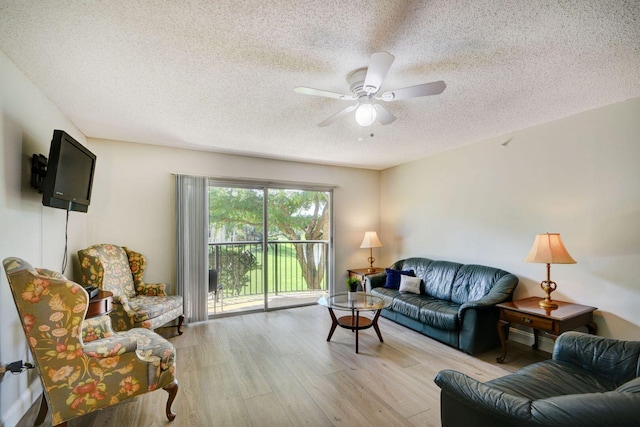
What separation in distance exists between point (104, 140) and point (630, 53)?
5.19 meters

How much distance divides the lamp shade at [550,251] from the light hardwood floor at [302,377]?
1092 millimetres

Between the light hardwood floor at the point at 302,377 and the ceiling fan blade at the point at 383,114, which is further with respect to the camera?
the ceiling fan blade at the point at 383,114

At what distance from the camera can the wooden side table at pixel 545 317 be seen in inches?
97.0

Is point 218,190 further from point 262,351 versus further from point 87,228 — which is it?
point 262,351

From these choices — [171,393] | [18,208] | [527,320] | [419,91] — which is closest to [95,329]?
[171,393]

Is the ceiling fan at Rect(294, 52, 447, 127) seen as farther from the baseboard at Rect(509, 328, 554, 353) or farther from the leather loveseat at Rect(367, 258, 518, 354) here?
the baseboard at Rect(509, 328, 554, 353)

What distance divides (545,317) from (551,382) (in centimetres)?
98

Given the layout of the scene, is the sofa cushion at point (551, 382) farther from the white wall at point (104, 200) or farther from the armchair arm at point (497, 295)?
the white wall at point (104, 200)

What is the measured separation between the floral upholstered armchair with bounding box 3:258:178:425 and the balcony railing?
7.89 ft

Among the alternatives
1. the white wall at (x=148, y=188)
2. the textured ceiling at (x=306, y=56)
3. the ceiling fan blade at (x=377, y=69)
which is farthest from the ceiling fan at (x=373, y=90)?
the white wall at (x=148, y=188)

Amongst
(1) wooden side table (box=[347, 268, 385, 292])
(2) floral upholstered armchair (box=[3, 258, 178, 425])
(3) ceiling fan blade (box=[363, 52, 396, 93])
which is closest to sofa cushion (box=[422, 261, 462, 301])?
(1) wooden side table (box=[347, 268, 385, 292])

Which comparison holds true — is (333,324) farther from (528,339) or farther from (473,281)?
(528,339)

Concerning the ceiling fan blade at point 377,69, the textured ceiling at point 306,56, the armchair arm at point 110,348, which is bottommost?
the armchair arm at point 110,348

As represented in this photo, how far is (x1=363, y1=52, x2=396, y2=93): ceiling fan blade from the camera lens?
1.56 m
